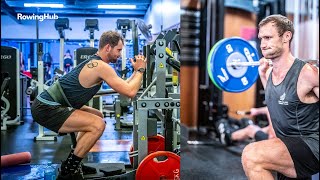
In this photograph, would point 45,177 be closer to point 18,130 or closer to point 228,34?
point 18,130

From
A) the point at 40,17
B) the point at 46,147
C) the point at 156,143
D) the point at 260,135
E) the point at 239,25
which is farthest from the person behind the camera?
the point at 239,25

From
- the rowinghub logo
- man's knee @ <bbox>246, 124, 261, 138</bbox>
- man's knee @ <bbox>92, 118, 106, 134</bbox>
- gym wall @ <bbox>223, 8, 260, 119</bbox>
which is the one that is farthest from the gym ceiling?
gym wall @ <bbox>223, 8, 260, 119</bbox>

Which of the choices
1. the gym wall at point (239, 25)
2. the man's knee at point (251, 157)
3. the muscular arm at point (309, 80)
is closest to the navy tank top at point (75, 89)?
the man's knee at point (251, 157)

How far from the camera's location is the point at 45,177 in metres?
1.54

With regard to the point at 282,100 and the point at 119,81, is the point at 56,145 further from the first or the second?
the point at 282,100

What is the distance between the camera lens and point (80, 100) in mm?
1616

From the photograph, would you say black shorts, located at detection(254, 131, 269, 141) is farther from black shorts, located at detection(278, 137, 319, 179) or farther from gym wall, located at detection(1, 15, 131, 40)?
gym wall, located at detection(1, 15, 131, 40)

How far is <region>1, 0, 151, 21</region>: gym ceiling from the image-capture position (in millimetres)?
1419

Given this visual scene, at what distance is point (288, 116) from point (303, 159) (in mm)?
211

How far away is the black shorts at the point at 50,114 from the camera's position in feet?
5.11

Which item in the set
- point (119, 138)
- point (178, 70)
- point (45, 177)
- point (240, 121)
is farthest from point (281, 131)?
point (240, 121)

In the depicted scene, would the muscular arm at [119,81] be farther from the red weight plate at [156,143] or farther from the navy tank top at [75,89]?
the red weight plate at [156,143]

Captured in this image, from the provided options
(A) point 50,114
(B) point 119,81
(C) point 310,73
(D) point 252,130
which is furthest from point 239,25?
(A) point 50,114

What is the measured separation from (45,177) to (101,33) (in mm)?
729
